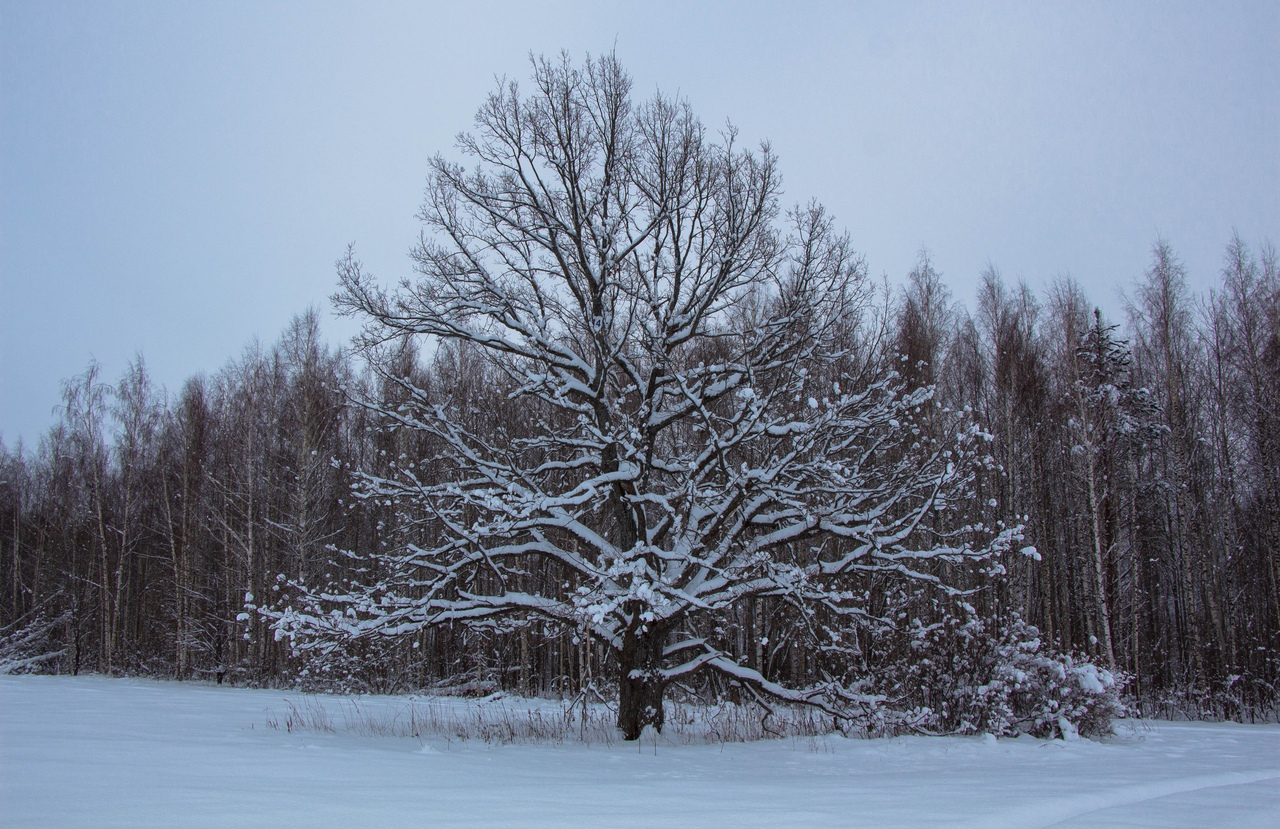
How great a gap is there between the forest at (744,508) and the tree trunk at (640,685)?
0.17 ft

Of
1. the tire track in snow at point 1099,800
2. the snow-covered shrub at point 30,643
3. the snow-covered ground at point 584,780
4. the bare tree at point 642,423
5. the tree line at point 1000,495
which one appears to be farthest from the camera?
the snow-covered shrub at point 30,643

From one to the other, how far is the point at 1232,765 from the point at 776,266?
802 centimetres

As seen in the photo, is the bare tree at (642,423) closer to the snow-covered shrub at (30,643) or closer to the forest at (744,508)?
the forest at (744,508)

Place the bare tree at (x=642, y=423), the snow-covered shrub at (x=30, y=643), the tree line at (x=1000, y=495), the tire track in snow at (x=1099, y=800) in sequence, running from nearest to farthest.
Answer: the tire track in snow at (x=1099, y=800) → the bare tree at (x=642, y=423) → the tree line at (x=1000, y=495) → the snow-covered shrub at (x=30, y=643)

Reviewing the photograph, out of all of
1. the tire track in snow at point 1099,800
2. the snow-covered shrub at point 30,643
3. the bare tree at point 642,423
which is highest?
the bare tree at point 642,423

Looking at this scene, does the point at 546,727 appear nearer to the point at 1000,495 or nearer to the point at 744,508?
the point at 744,508

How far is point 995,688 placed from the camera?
10.5m

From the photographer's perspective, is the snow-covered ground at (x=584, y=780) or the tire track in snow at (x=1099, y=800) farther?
the tire track in snow at (x=1099, y=800)

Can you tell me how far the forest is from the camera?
10.1 meters

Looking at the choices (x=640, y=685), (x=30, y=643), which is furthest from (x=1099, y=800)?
(x=30, y=643)

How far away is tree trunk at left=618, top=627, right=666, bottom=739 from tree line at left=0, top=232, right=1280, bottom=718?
7704 mm

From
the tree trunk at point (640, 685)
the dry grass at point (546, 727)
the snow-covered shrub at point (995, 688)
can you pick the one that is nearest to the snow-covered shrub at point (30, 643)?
the dry grass at point (546, 727)

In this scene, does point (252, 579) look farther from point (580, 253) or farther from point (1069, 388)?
point (1069, 388)

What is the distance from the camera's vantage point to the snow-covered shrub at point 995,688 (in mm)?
10453
